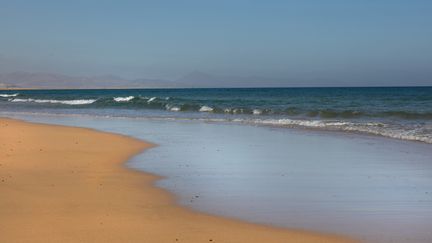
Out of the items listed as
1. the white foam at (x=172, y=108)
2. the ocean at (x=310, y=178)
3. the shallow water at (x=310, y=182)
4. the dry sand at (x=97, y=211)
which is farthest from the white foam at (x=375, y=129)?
the white foam at (x=172, y=108)

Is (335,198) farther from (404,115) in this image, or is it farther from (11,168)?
(404,115)

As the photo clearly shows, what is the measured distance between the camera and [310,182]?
867 centimetres

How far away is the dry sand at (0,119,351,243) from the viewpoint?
18.5 ft

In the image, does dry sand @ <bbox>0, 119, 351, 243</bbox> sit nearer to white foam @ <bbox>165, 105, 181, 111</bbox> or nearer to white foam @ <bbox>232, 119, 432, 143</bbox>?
white foam @ <bbox>232, 119, 432, 143</bbox>

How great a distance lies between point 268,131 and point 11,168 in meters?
10.2

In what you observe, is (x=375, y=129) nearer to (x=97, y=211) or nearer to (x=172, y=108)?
(x=97, y=211)

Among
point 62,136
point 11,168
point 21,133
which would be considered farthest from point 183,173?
point 21,133

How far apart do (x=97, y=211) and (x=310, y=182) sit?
3406 mm

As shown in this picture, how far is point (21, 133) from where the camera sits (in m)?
18.0

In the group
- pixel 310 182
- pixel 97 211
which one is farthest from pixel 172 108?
pixel 97 211

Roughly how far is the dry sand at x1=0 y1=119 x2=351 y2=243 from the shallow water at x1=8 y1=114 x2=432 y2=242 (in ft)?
1.21

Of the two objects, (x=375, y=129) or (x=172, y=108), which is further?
(x=172, y=108)

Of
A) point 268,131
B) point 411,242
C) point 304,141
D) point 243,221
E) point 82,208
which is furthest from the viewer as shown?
point 268,131

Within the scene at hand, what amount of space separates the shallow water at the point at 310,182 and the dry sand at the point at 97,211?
14.5 inches
